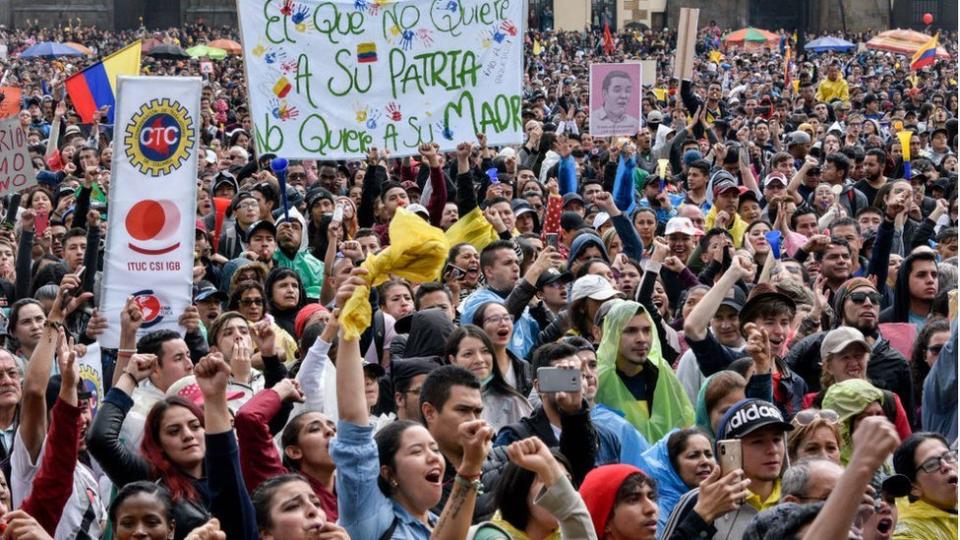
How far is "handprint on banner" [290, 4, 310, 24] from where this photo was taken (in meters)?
12.8

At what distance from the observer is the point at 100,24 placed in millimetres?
56688

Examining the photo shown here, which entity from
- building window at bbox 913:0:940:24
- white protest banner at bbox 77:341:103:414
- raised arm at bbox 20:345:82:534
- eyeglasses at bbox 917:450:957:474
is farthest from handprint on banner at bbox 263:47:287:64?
building window at bbox 913:0:940:24

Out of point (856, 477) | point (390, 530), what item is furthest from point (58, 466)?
point (856, 477)

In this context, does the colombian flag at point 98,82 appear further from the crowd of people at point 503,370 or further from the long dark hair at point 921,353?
the long dark hair at point 921,353

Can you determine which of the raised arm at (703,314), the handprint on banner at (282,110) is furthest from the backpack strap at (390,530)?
Result: the handprint on banner at (282,110)

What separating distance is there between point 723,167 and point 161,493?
998cm

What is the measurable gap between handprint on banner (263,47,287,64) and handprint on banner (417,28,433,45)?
3.23ft

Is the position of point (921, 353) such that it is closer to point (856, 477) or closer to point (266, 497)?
point (266, 497)

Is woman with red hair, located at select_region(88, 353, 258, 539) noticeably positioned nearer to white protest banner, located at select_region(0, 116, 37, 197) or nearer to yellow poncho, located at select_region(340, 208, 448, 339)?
yellow poncho, located at select_region(340, 208, 448, 339)

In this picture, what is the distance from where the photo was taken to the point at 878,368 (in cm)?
828

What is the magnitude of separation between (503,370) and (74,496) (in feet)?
7.48

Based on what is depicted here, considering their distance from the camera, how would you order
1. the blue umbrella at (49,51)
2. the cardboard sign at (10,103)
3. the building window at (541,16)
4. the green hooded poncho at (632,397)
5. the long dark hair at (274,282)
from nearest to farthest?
the green hooded poncho at (632,397) < the long dark hair at (274,282) < the cardboard sign at (10,103) < the blue umbrella at (49,51) < the building window at (541,16)

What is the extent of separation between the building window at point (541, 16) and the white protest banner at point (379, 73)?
38.7 meters

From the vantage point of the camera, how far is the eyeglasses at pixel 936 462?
611 centimetres
